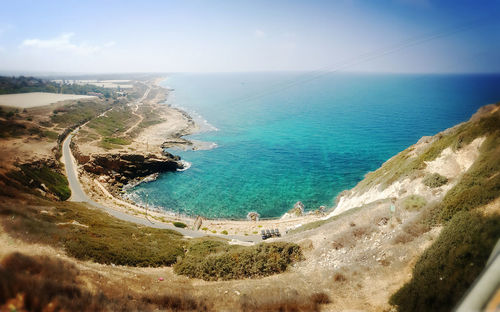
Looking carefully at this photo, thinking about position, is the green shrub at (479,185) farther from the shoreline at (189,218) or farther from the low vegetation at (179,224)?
the low vegetation at (179,224)

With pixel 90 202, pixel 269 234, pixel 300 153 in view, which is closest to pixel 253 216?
pixel 269 234

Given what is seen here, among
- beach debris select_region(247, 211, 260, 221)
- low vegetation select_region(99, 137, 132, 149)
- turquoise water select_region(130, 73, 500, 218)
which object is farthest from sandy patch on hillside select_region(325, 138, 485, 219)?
low vegetation select_region(99, 137, 132, 149)

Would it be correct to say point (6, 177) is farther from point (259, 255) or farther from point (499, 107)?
point (499, 107)

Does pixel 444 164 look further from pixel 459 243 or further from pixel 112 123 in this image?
pixel 112 123

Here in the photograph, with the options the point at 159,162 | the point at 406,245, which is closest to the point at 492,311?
the point at 406,245

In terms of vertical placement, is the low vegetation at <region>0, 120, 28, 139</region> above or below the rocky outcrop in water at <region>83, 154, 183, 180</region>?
above

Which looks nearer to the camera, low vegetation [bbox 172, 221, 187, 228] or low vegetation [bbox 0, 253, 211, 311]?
low vegetation [bbox 0, 253, 211, 311]

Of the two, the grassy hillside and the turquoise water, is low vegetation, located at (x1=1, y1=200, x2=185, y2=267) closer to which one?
the grassy hillside

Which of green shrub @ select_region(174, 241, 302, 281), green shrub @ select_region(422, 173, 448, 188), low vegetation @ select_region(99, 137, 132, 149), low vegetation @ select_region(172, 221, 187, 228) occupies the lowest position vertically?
low vegetation @ select_region(172, 221, 187, 228)
